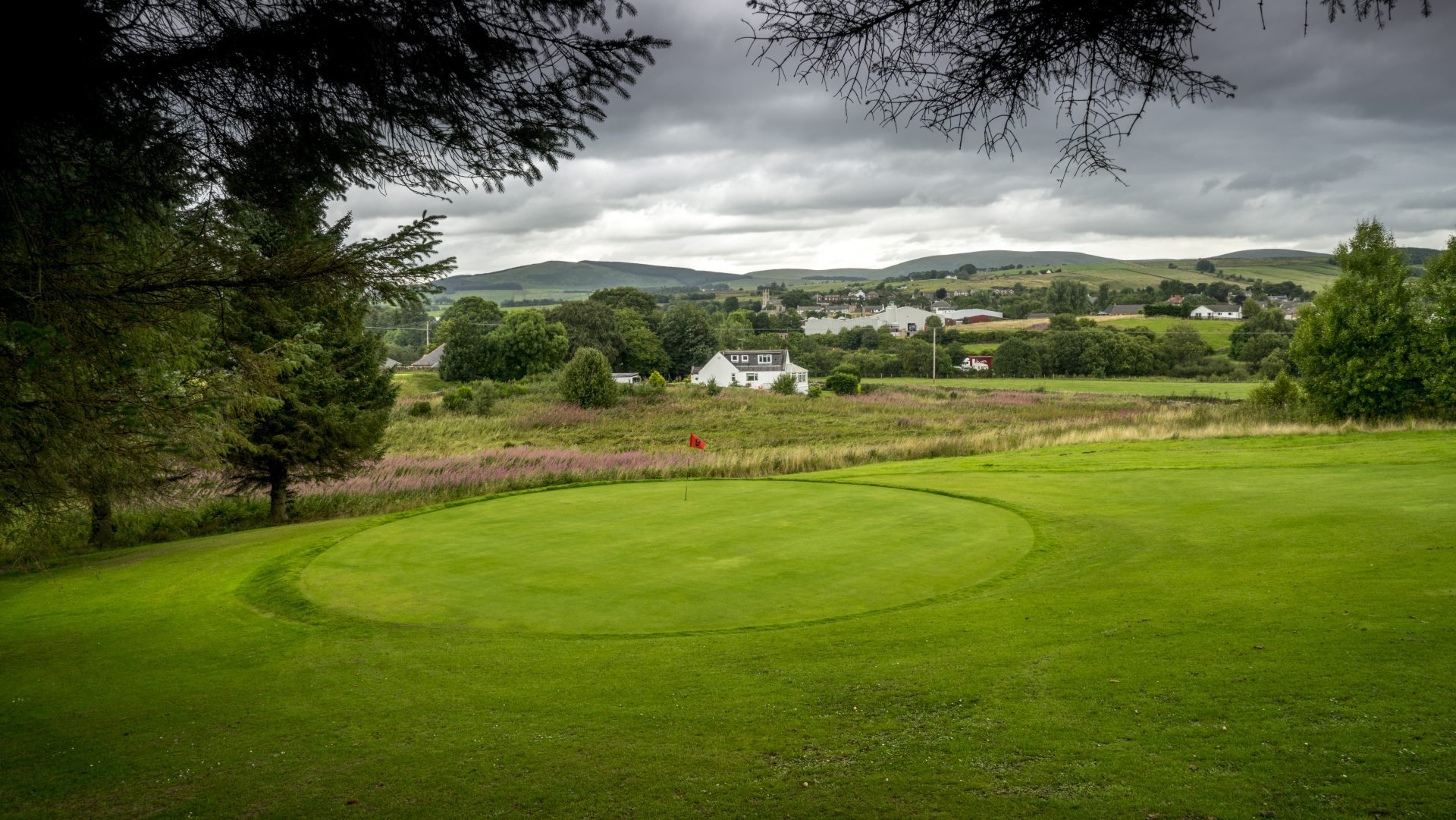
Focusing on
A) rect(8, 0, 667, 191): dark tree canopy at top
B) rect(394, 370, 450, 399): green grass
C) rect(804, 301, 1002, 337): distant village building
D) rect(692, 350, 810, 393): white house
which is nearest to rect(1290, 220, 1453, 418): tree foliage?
rect(8, 0, 667, 191): dark tree canopy at top

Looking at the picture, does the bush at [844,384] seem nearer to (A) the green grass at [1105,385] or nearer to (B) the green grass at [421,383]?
(A) the green grass at [1105,385]

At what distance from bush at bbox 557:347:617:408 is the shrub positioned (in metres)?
5.02

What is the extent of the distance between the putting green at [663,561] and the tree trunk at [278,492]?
575 cm

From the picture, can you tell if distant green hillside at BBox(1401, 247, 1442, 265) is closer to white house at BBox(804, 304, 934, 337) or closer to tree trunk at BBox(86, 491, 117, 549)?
tree trunk at BBox(86, 491, 117, 549)

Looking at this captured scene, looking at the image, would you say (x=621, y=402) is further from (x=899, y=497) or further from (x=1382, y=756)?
(x=1382, y=756)

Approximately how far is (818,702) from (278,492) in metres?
14.8

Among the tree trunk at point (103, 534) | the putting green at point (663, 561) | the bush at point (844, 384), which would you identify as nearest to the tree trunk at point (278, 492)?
the tree trunk at point (103, 534)

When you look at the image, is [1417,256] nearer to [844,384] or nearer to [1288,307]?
[844,384]

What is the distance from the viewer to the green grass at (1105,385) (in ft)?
171

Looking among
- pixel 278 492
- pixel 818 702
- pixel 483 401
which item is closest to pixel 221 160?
pixel 818 702

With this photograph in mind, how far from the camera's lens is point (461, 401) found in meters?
40.9

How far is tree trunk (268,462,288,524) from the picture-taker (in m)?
15.7

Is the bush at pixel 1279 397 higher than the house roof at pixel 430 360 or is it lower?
lower

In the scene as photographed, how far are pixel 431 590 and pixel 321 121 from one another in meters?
4.85
